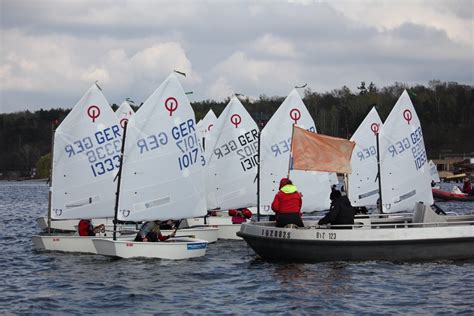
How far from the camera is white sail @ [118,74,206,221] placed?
2889 cm

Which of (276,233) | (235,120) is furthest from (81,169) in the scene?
(276,233)

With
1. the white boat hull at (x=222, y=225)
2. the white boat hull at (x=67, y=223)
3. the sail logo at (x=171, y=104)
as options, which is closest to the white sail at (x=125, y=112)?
the white boat hull at (x=67, y=223)

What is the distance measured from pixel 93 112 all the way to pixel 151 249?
8.31 metres

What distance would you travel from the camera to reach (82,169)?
108 feet

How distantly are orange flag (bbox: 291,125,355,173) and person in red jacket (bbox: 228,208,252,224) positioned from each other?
738 centimetres

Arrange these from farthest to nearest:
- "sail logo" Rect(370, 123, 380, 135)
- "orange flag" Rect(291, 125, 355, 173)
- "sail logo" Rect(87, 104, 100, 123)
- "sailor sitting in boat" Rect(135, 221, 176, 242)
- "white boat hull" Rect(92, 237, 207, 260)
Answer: "sail logo" Rect(370, 123, 380, 135)
"sail logo" Rect(87, 104, 100, 123)
"orange flag" Rect(291, 125, 355, 173)
"sailor sitting in boat" Rect(135, 221, 176, 242)
"white boat hull" Rect(92, 237, 207, 260)

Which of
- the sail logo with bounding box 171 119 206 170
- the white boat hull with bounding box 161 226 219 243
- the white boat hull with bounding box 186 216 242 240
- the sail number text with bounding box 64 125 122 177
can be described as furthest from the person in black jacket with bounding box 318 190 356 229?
the sail number text with bounding box 64 125 122 177

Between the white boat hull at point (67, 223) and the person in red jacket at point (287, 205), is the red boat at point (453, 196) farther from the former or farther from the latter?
A: the person in red jacket at point (287, 205)

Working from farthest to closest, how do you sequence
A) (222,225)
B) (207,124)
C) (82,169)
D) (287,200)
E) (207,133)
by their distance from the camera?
1. (207,124)
2. (207,133)
3. (222,225)
4. (82,169)
5. (287,200)

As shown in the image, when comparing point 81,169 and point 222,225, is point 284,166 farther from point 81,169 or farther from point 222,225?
point 81,169

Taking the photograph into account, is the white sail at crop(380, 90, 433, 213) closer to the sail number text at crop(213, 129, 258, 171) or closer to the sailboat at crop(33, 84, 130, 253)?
the sail number text at crop(213, 129, 258, 171)

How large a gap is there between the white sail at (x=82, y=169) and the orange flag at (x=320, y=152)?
7.49 metres

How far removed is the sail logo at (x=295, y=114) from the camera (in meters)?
37.8

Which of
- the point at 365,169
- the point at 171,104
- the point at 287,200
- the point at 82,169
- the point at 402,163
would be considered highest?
the point at 171,104
